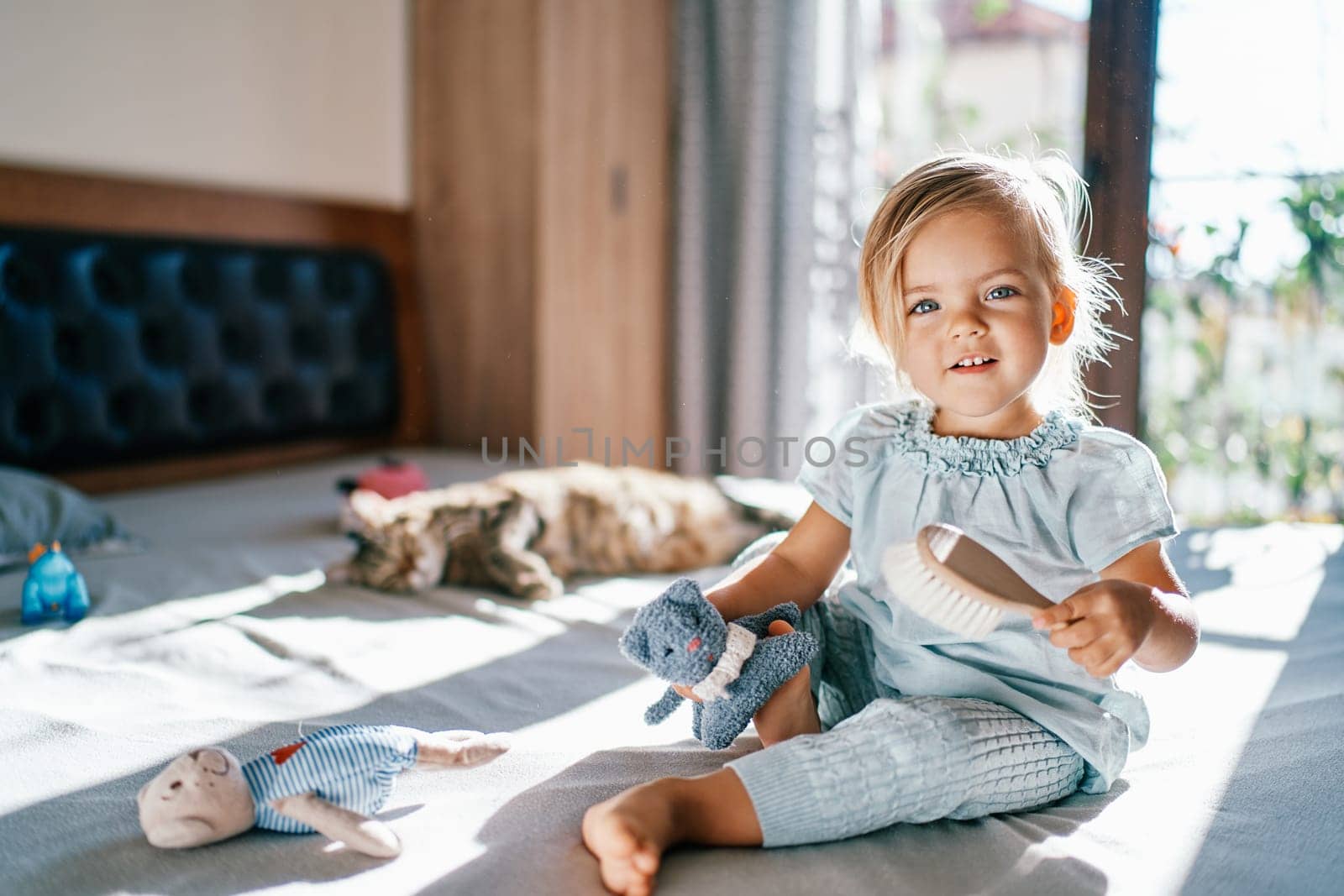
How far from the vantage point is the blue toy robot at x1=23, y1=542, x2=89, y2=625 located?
1.36m

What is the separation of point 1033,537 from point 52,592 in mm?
1221

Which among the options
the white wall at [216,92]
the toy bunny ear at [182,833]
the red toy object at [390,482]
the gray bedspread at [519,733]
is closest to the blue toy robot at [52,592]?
the gray bedspread at [519,733]

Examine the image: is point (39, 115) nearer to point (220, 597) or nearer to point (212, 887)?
point (220, 597)

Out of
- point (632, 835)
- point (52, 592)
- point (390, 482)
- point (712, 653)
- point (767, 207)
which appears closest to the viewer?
point (632, 835)

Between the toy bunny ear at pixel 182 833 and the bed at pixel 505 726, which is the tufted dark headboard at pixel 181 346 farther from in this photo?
the toy bunny ear at pixel 182 833

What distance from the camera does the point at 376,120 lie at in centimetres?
279

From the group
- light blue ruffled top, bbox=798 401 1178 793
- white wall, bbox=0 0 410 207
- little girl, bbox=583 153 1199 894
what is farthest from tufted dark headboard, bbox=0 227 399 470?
light blue ruffled top, bbox=798 401 1178 793

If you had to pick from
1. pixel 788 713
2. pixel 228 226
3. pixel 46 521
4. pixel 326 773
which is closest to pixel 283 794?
pixel 326 773

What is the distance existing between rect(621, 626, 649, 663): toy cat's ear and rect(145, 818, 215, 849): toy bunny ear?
35cm

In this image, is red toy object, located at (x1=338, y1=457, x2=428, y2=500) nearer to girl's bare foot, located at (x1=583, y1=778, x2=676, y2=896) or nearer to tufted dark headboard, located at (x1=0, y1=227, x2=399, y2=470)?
tufted dark headboard, located at (x1=0, y1=227, x2=399, y2=470)

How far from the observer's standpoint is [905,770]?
841mm

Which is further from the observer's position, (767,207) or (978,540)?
(767,207)

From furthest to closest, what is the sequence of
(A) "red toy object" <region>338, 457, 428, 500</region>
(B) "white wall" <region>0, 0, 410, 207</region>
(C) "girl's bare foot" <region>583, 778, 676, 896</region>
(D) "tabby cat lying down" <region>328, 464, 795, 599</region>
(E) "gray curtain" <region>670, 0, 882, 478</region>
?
(E) "gray curtain" <region>670, 0, 882, 478</region> → (B) "white wall" <region>0, 0, 410, 207</region> → (A) "red toy object" <region>338, 457, 428, 500</region> → (D) "tabby cat lying down" <region>328, 464, 795, 599</region> → (C) "girl's bare foot" <region>583, 778, 676, 896</region>

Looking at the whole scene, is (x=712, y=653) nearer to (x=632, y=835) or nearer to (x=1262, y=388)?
(x=632, y=835)
